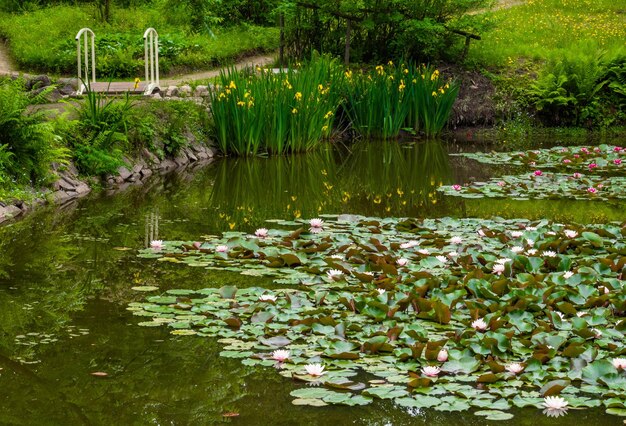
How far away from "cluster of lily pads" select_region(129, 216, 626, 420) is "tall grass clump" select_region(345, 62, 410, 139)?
7.19m

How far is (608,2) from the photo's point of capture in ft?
77.6

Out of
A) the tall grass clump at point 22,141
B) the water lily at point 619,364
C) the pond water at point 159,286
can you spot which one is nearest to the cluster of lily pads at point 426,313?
the water lily at point 619,364

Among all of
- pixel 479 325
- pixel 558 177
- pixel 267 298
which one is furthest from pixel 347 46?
pixel 479 325

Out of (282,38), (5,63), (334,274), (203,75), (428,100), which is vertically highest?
(282,38)

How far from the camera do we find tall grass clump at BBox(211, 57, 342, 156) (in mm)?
11703

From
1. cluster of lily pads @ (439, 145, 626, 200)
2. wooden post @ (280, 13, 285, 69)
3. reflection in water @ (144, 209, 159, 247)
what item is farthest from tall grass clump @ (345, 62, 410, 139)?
reflection in water @ (144, 209, 159, 247)

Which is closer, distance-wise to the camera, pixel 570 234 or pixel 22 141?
pixel 570 234

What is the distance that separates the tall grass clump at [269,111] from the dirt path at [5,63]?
6146 mm

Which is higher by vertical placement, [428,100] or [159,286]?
[428,100]

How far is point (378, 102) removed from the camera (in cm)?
1423

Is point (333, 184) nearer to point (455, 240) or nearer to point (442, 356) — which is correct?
point (455, 240)

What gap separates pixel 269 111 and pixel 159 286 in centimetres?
650

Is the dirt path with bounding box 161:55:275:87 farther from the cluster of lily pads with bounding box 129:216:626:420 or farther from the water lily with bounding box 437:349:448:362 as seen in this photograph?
the water lily with bounding box 437:349:448:362

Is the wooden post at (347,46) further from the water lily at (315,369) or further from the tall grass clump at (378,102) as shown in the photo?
the water lily at (315,369)
